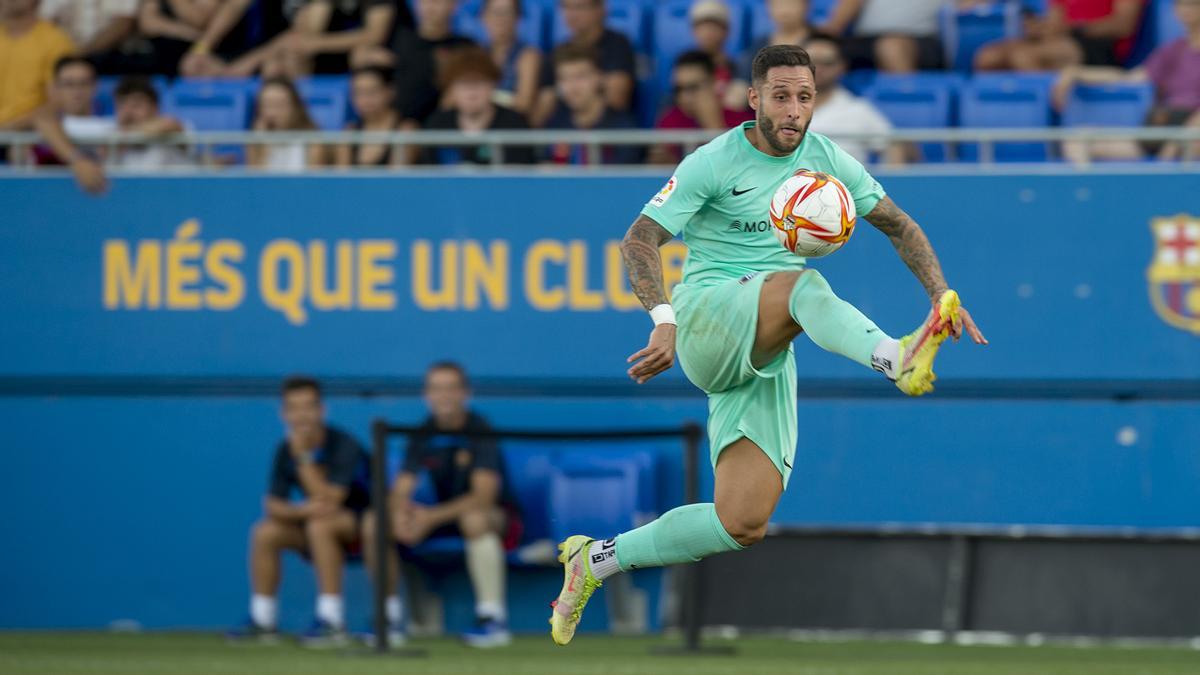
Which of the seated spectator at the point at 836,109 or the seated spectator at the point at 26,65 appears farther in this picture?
the seated spectator at the point at 26,65

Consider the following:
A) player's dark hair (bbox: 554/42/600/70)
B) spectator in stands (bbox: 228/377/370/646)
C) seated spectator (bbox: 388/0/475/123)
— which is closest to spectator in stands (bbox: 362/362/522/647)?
spectator in stands (bbox: 228/377/370/646)

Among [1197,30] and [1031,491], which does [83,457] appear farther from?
[1197,30]

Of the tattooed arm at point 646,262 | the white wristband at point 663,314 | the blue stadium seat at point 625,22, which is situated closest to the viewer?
the white wristband at point 663,314

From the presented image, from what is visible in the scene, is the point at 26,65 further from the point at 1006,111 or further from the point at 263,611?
the point at 1006,111

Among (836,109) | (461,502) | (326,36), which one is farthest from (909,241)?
(326,36)

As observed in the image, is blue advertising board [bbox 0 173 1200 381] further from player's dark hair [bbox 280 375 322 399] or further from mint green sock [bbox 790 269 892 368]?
mint green sock [bbox 790 269 892 368]

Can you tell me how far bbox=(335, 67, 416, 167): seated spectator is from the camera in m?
11.7

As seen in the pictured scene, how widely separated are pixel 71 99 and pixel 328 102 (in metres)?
1.59

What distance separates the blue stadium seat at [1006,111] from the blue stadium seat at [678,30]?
1.56 m

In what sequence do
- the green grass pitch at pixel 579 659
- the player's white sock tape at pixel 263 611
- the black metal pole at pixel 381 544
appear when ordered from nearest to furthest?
the green grass pitch at pixel 579 659
the black metal pole at pixel 381 544
the player's white sock tape at pixel 263 611

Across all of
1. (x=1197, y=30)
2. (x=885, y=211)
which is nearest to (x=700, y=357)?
(x=885, y=211)

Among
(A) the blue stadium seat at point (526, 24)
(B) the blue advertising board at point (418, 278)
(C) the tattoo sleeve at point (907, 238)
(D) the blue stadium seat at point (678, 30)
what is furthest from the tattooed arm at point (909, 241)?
(A) the blue stadium seat at point (526, 24)

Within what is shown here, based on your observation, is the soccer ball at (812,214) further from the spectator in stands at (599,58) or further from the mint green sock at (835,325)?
the spectator in stands at (599,58)

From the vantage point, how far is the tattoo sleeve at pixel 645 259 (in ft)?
21.5
